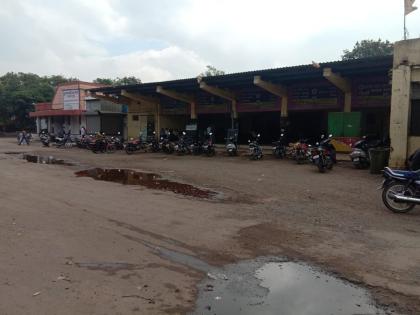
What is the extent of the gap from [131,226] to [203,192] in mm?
3664

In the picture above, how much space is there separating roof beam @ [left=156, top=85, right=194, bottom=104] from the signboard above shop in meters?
13.8

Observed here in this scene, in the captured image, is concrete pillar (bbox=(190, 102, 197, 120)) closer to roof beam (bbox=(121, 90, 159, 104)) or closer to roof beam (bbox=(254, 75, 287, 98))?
roof beam (bbox=(121, 90, 159, 104))

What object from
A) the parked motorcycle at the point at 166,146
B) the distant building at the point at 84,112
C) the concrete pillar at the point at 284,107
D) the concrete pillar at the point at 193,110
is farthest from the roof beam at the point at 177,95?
the distant building at the point at 84,112

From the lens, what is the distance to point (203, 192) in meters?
10.3

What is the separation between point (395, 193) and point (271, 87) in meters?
12.5

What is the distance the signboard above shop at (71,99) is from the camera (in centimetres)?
3531

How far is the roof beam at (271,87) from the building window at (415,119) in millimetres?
7769

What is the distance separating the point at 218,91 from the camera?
2212 centimetres

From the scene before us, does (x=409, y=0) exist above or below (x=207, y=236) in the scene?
above

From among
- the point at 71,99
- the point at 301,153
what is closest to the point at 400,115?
the point at 301,153

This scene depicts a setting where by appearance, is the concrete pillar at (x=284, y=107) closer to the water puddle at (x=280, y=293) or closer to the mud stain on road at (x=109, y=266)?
the water puddle at (x=280, y=293)

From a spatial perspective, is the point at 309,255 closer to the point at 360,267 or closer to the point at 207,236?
the point at 360,267

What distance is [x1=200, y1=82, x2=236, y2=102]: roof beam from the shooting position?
21538 millimetres

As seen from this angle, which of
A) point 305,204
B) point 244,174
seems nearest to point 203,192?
point 305,204
